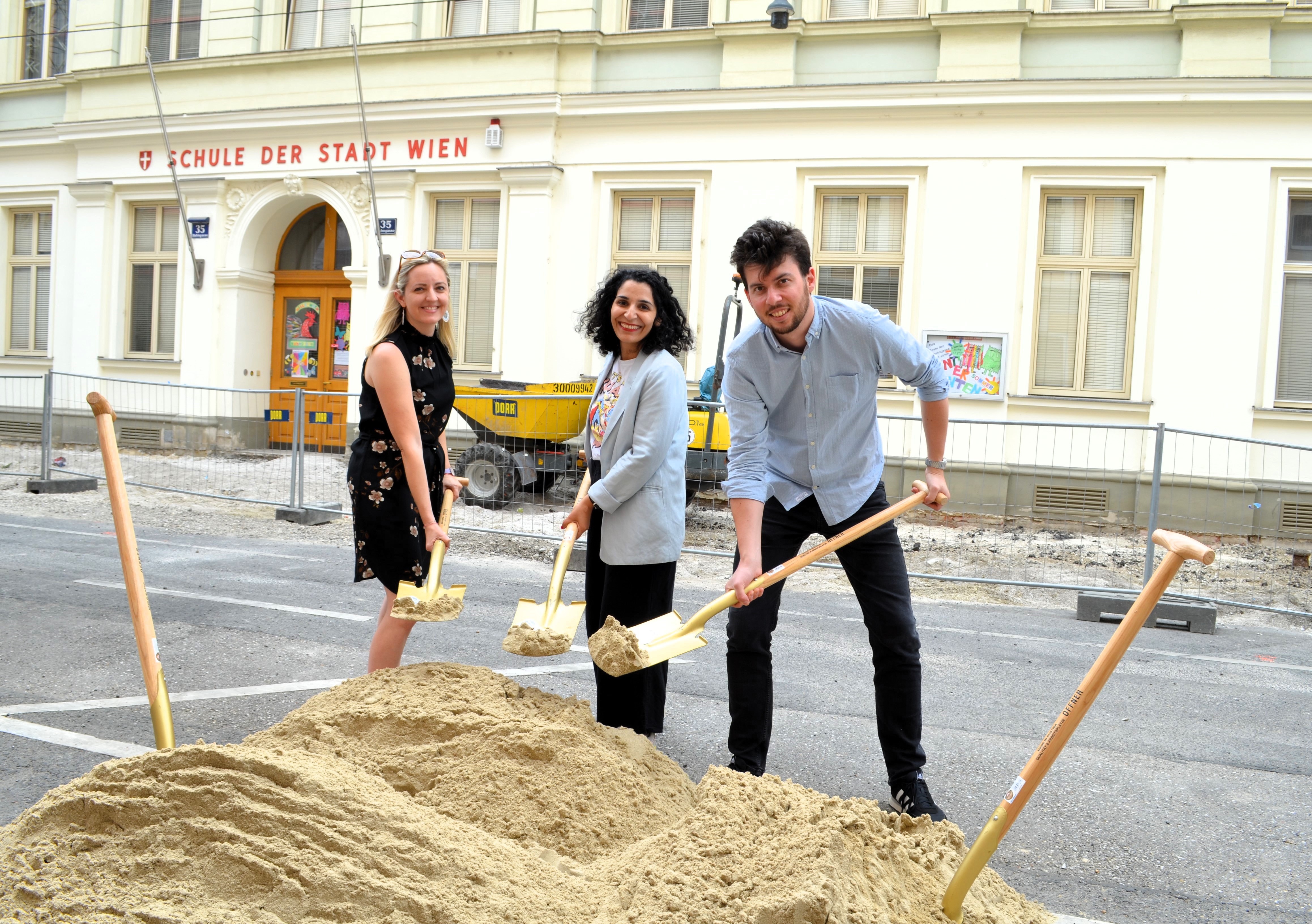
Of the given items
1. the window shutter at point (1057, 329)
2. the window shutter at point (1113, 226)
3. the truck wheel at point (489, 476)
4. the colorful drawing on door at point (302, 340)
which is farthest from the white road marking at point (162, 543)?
the window shutter at point (1113, 226)

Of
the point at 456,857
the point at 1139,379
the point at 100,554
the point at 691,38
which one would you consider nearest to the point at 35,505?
the point at 100,554

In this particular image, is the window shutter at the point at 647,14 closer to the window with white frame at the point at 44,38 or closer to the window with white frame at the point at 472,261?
the window with white frame at the point at 472,261

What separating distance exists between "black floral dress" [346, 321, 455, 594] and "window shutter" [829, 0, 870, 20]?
11.4m

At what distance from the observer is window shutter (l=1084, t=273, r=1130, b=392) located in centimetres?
1248

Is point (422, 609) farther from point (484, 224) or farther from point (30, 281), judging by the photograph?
point (30, 281)

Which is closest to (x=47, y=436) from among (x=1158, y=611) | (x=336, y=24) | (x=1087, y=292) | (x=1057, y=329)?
(x=336, y=24)

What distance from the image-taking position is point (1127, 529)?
26.0ft

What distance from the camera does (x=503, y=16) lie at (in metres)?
14.7

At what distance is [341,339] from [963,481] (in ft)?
34.0

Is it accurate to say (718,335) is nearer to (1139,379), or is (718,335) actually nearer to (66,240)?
(1139,379)

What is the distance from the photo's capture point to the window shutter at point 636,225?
14.1 metres

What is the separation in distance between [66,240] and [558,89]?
29.9 ft

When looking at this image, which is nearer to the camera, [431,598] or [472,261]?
[431,598]

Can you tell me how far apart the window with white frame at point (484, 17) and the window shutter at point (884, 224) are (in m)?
5.77
